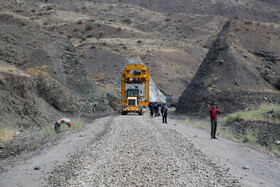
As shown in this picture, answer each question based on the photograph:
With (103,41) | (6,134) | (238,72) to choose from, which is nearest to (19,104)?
(6,134)

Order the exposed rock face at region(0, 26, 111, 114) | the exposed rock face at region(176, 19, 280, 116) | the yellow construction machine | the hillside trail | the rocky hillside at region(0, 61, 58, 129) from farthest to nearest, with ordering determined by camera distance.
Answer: the exposed rock face at region(176, 19, 280, 116) < the yellow construction machine < the exposed rock face at region(0, 26, 111, 114) < the rocky hillside at region(0, 61, 58, 129) < the hillside trail

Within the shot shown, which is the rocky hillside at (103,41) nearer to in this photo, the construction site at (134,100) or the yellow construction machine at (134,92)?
the construction site at (134,100)

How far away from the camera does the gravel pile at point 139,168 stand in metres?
7.52

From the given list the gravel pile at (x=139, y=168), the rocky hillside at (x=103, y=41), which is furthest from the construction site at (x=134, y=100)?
the rocky hillside at (x=103, y=41)

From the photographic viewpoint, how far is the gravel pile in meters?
7.52

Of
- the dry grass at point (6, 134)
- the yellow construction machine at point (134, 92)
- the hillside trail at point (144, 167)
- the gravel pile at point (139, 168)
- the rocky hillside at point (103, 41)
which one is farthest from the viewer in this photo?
the rocky hillside at point (103, 41)

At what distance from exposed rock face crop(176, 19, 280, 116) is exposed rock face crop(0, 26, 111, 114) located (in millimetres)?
11908

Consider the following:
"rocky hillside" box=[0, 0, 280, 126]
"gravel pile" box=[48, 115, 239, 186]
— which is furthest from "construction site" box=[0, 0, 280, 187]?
"rocky hillside" box=[0, 0, 280, 126]

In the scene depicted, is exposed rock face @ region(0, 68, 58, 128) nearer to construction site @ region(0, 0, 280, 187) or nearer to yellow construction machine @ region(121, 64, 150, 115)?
construction site @ region(0, 0, 280, 187)

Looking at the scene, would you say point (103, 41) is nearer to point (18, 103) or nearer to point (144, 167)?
point (18, 103)

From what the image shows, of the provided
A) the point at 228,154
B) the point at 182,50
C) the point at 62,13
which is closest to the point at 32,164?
the point at 228,154

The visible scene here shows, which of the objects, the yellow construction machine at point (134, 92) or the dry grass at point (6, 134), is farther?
the yellow construction machine at point (134, 92)

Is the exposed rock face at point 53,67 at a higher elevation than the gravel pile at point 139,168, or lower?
higher

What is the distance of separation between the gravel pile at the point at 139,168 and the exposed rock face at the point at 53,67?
21.7 meters
